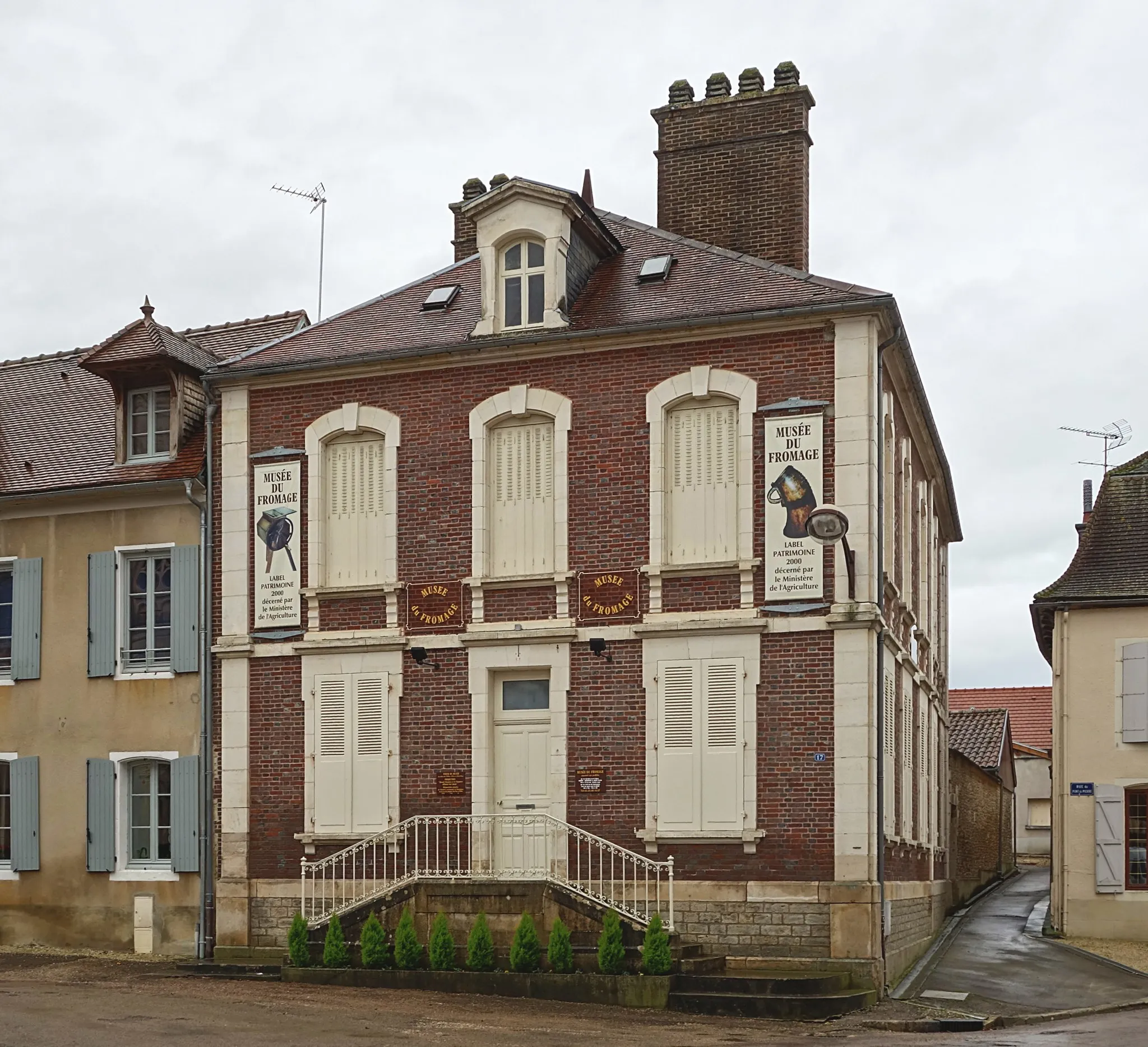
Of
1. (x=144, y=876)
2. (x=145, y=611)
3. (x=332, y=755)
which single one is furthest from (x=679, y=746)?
(x=145, y=611)

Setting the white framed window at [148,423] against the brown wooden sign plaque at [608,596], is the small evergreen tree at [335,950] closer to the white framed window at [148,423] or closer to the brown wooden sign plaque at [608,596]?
the brown wooden sign plaque at [608,596]

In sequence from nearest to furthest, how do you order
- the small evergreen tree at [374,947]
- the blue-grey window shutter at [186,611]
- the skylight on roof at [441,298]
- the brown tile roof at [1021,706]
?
1. the small evergreen tree at [374,947]
2. the blue-grey window shutter at [186,611]
3. the skylight on roof at [441,298]
4. the brown tile roof at [1021,706]

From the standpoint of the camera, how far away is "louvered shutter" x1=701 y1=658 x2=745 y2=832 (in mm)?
17156

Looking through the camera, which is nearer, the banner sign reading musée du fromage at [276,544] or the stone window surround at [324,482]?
the stone window surround at [324,482]

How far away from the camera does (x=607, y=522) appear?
18.1 meters

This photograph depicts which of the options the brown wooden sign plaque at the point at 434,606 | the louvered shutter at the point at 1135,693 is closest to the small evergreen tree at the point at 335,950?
the brown wooden sign plaque at the point at 434,606

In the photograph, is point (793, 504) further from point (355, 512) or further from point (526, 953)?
point (526, 953)

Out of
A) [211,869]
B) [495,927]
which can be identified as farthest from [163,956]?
[495,927]

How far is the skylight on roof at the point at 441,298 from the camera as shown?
20016 millimetres

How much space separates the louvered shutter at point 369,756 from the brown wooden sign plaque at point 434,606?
708mm

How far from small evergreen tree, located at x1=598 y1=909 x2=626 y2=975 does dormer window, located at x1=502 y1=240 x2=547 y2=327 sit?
6675 mm

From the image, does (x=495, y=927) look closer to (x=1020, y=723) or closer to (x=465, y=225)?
(x=465, y=225)

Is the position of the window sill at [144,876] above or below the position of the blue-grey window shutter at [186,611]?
below

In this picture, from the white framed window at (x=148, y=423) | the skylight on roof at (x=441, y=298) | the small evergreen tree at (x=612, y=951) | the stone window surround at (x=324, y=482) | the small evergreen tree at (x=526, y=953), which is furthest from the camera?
the white framed window at (x=148, y=423)
